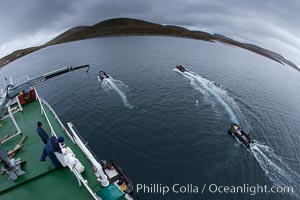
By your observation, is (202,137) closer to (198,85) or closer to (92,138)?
(92,138)

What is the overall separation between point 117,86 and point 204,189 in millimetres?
42187

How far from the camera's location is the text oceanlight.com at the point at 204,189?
1052 inches

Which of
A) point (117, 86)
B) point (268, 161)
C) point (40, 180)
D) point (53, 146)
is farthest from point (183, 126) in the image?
point (40, 180)

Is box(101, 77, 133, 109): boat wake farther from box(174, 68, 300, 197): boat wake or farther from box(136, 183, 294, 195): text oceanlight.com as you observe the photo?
box(136, 183, 294, 195): text oceanlight.com

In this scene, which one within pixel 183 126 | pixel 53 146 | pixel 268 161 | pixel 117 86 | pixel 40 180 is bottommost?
pixel 268 161

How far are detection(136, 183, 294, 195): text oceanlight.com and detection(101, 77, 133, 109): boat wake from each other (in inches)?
1053

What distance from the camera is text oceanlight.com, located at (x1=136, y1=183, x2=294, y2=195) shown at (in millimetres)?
26719

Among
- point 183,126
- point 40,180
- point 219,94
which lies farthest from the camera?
point 219,94

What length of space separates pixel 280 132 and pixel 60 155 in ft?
156

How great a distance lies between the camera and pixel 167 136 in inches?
1521

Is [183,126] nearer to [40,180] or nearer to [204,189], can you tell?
[204,189]

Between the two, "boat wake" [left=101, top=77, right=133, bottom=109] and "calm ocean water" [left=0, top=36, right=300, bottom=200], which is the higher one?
"boat wake" [left=101, top=77, right=133, bottom=109]

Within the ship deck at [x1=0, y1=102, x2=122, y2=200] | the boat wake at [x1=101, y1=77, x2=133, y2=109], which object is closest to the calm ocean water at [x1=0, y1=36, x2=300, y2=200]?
the boat wake at [x1=101, y1=77, x2=133, y2=109]

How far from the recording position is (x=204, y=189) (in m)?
27.8
